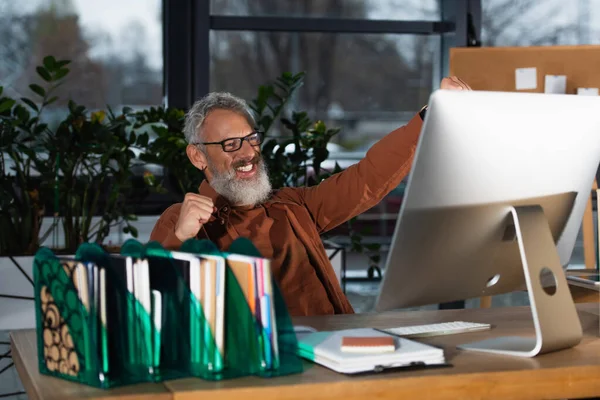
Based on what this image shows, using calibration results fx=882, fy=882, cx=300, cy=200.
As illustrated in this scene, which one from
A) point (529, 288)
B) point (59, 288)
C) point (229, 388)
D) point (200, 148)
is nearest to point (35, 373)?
point (59, 288)

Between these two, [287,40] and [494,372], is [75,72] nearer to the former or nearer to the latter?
[287,40]

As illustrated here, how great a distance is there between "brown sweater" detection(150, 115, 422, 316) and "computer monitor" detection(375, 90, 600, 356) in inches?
24.6

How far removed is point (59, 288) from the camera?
138cm

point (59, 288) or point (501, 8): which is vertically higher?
point (501, 8)

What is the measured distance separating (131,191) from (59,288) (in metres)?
2.97

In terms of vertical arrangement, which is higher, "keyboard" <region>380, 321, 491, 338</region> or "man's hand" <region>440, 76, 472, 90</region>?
"man's hand" <region>440, 76, 472, 90</region>

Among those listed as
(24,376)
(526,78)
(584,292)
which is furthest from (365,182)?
(526,78)

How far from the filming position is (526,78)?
4.41 metres

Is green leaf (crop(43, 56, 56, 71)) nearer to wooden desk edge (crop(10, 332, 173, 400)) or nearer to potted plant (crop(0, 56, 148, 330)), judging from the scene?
potted plant (crop(0, 56, 148, 330))

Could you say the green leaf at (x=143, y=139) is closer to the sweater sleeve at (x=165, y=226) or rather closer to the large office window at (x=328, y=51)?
the large office window at (x=328, y=51)

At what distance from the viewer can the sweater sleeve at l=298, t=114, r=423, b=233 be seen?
7.69ft

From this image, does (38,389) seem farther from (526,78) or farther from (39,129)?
(526,78)

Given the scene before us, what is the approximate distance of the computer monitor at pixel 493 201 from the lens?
1.45 meters

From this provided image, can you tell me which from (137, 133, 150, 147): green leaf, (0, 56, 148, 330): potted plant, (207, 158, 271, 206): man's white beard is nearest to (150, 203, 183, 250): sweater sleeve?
(207, 158, 271, 206): man's white beard
